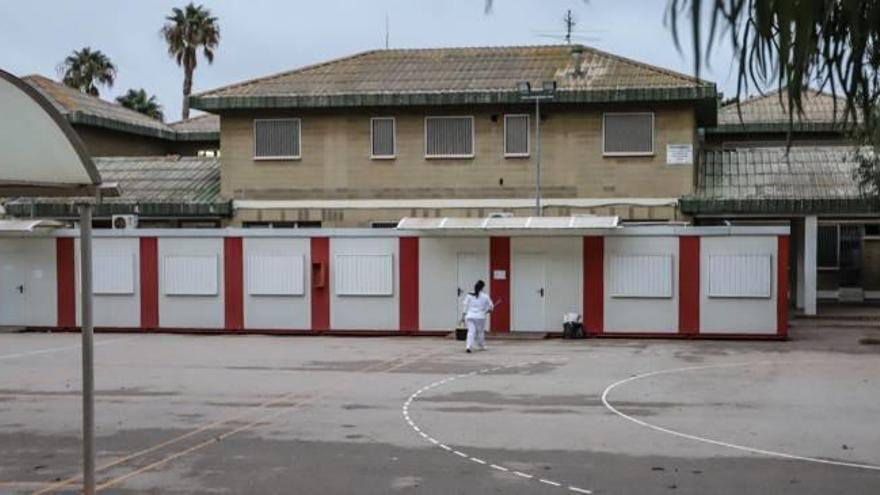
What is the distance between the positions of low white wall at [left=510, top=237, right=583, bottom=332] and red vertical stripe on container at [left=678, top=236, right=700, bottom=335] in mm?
2483

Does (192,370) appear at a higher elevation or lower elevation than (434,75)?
lower

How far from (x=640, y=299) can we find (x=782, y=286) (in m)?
→ 3.38

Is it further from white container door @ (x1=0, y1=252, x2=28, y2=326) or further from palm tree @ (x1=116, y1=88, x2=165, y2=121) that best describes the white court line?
palm tree @ (x1=116, y1=88, x2=165, y2=121)

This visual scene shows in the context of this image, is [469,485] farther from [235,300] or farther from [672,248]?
[235,300]

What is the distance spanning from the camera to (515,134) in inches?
1210

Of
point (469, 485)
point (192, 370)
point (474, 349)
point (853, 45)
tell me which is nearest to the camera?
point (853, 45)

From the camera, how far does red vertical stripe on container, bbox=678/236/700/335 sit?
969 inches

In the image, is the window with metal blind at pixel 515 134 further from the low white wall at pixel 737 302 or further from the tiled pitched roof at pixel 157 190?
the tiled pitched roof at pixel 157 190

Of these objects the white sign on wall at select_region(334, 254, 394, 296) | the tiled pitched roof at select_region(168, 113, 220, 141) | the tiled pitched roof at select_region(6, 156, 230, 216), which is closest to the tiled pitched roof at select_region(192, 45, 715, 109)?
the tiled pitched roof at select_region(6, 156, 230, 216)

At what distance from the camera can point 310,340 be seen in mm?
25016

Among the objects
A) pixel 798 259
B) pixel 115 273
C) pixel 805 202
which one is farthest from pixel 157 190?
pixel 798 259

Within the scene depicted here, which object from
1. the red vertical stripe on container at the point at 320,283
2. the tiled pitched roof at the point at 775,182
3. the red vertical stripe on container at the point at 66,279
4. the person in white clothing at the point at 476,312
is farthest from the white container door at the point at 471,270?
the red vertical stripe on container at the point at 66,279

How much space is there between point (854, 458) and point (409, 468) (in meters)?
4.42

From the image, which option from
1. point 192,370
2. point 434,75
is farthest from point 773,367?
point 434,75
